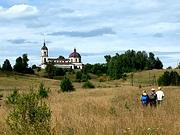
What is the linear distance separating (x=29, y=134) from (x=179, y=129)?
333 cm

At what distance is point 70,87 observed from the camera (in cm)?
5431

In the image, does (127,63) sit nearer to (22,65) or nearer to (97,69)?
(97,69)

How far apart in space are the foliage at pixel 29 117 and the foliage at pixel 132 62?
14574 cm

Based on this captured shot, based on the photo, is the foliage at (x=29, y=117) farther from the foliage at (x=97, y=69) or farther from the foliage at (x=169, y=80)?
the foliage at (x=97, y=69)

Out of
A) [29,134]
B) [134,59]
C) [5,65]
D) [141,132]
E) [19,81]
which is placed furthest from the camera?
[134,59]

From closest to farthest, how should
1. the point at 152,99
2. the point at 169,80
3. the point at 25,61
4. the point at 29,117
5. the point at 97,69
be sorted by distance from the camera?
1. the point at 29,117
2. the point at 152,99
3. the point at 169,80
4. the point at 25,61
5. the point at 97,69

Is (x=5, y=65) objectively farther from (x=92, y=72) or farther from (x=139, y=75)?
(x=139, y=75)

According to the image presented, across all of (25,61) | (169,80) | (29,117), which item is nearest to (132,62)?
(25,61)

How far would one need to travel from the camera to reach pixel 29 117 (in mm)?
9344

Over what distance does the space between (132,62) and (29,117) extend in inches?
6467

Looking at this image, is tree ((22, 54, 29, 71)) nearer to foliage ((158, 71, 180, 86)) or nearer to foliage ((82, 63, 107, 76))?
foliage ((82, 63, 107, 76))

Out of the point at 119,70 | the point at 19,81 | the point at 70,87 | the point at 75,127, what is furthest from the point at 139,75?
the point at 75,127

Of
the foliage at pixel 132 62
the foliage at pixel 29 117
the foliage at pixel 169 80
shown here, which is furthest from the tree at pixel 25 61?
the foliage at pixel 29 117

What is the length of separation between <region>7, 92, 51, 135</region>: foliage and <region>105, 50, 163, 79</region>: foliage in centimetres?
14574
